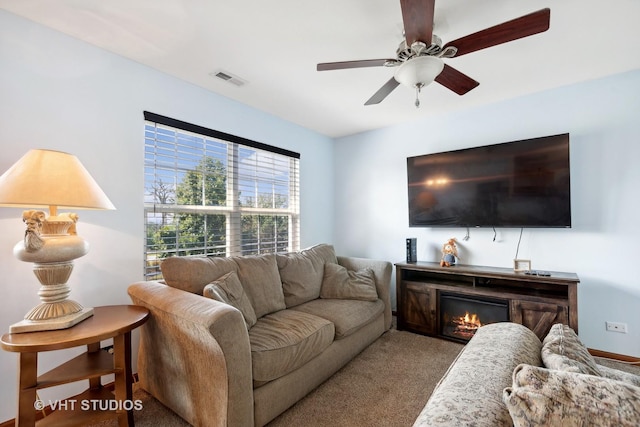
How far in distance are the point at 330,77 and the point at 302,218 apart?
1.86 metres

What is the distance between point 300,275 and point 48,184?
1897mm

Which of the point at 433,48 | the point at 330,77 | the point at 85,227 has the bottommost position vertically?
the point at 85,227

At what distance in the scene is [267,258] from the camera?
2586mm

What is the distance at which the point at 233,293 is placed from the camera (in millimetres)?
1996

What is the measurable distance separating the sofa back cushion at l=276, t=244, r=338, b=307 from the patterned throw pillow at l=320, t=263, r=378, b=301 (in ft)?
0.24

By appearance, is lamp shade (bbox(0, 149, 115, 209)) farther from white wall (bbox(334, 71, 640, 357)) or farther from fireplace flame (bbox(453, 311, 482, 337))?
fireplace flame (bbox(453, 311, 482, 337))

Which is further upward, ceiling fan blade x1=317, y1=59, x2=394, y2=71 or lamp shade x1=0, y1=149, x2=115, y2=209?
ceiling fan blade x1=317, y1=59, x2=394, y2=71

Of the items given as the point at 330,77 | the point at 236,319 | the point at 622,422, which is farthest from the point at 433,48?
the point at 236,319

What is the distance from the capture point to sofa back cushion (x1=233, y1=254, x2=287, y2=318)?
2270 mm

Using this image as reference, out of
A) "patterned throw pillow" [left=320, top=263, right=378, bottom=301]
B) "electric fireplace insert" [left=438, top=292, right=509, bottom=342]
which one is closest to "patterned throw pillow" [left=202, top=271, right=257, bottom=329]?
"patterned throw pillow" [left=320, top=263, right=378, bottom=301]

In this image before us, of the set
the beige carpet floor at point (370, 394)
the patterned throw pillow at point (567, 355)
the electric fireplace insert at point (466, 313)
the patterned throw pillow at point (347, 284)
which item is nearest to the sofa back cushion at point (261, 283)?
the patterned throw pillow at point (347, 284)

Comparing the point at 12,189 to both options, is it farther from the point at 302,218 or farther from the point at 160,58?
the point at 302,218

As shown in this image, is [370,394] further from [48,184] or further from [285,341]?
[48,184]

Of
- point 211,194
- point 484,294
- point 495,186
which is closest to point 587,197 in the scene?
point 495,186
